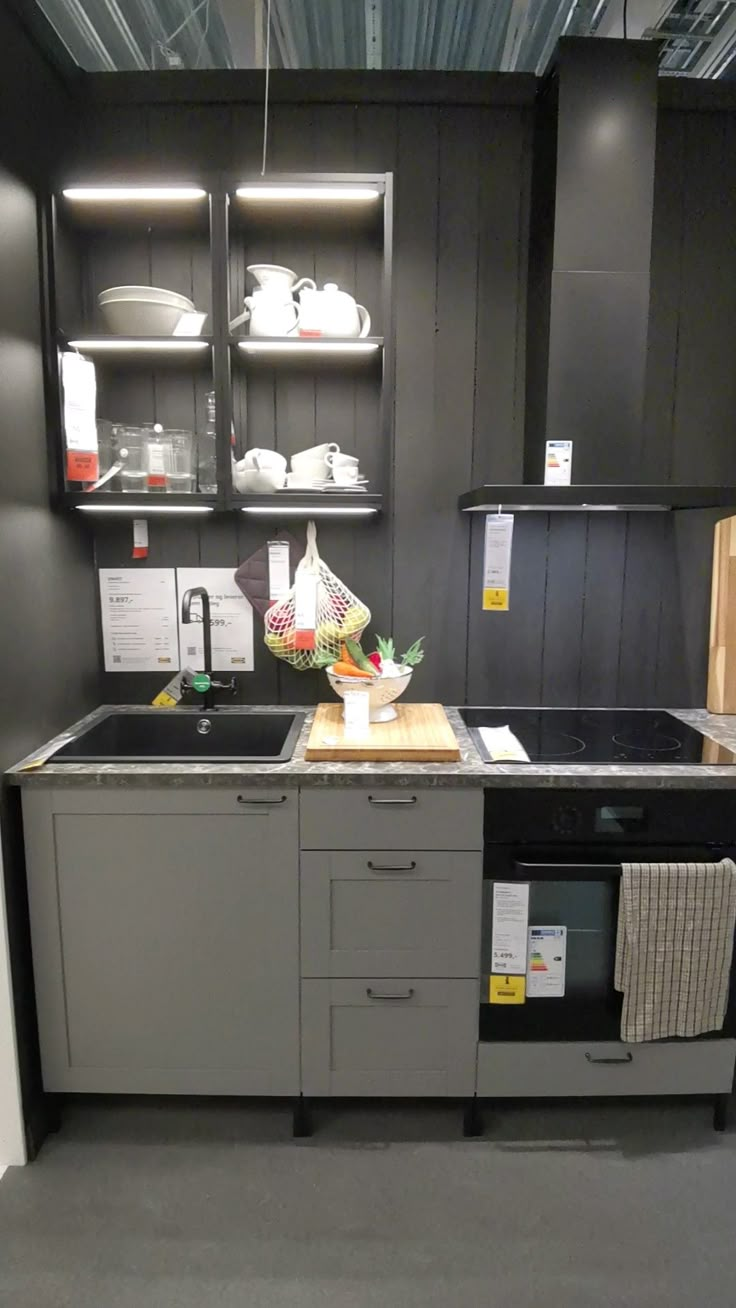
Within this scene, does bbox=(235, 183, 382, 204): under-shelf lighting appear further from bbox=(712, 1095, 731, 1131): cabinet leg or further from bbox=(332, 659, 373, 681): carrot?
bbox=(712, 1095, 731, 1131): cabinet leg

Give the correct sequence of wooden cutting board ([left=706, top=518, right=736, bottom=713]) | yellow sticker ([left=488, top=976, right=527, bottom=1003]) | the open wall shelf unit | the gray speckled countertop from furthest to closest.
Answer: wooden cutting board ([left=706, top=518, right=736, bottom=713]) < the open wall shelf unit < yellow sticker ([left=488, top=976, right=527, bottom=1003]) < the gray speckled countertop

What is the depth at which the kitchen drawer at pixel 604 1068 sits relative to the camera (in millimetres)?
1820

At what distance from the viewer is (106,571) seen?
7.50 feet

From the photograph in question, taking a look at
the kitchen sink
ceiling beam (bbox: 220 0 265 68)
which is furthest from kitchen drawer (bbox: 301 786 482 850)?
ceiling beam (bbox: 220 0 265 68)

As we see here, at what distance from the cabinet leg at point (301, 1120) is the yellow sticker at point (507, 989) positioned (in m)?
0.54

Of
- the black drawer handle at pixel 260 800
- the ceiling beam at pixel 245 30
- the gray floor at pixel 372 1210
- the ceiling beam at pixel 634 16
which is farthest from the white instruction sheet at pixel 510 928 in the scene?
the ceiling beam at pixel 245 30

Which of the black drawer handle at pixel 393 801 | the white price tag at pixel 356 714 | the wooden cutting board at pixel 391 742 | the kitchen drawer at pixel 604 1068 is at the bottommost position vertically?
the kitchen drawer at pixel 604 1068

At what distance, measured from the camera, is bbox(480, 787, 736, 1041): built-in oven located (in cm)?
176

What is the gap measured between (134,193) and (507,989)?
88.8 inches

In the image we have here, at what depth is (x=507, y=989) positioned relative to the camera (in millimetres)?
1821

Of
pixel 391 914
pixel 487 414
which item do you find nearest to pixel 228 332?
pixel 487 414

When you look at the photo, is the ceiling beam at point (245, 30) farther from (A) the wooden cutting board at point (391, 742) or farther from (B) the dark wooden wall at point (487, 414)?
(A) the wooden cutting board at point (391, 742)

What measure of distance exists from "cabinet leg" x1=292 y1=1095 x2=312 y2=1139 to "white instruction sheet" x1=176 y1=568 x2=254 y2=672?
1208mm

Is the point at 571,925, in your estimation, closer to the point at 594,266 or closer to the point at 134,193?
the point at 594,266
